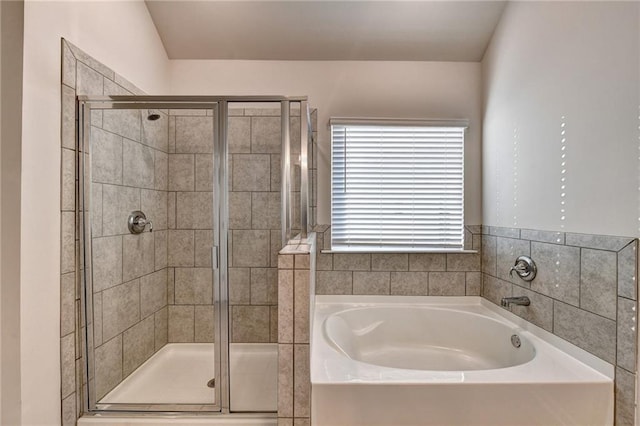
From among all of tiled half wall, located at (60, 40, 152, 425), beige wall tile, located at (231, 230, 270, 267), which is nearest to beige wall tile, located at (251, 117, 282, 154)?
beige wall tile, located at (231, 230, 270, 267)

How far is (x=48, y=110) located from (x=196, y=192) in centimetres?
79

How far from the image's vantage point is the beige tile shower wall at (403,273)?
245 centimetres

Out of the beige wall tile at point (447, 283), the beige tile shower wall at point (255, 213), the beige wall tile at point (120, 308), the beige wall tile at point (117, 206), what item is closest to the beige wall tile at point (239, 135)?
the beige tile shower wall at point (255, 213)

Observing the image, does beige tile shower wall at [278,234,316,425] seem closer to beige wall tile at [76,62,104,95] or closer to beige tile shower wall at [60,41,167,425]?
beige tile shower wall at [60,41,167,425]

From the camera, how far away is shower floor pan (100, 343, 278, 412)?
1.73m

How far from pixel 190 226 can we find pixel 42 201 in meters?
0.74

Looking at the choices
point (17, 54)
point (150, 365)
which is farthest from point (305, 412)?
point (17, 54)

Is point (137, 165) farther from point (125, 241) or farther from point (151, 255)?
point (151, 255)

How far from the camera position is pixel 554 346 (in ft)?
5.41

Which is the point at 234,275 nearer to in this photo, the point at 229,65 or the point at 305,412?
the point at 305,412

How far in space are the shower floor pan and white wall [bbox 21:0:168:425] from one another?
0.40 meters

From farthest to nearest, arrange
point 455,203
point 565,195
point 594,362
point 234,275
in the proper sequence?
point 455,203
point 234,275
point 565,195
point 594,362

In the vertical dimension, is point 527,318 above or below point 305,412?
above

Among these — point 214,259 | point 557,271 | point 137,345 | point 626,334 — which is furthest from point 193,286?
point 626,334
